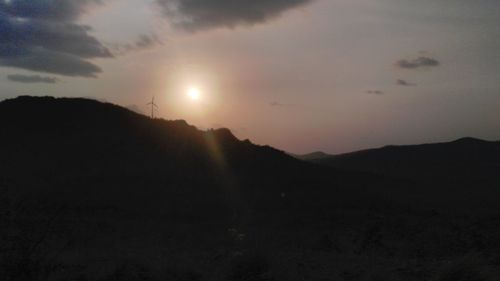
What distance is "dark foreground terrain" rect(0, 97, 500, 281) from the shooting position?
1505 cm

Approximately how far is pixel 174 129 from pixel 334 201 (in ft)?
63.9

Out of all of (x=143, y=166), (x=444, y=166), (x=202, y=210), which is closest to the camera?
(x=202, y=210)

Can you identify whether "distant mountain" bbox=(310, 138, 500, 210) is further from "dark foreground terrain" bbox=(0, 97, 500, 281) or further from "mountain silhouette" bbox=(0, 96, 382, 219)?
"mountain silhouette" bbox=(0, 96, 382, 219)

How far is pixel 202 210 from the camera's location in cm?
3169

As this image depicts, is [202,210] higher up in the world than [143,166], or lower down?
lower down

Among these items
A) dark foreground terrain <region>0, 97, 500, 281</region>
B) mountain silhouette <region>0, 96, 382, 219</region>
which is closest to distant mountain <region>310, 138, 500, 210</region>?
dark foreground terrain <region>0, 97, 500, 281</region>

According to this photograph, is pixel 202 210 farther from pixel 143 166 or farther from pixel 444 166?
pixel 444 166

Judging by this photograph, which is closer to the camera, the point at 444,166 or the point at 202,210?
the point at 202,210

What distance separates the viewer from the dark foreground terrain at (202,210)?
15055mm

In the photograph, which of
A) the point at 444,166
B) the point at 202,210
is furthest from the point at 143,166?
the point at 444,166

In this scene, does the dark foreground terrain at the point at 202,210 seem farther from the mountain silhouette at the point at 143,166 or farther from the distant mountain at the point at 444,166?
the distant mountain at the point at 444,166

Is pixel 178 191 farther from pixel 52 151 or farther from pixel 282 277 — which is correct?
pixel 282 277

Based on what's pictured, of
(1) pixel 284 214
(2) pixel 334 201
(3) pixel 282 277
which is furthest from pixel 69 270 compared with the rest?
(2) pixel 334 201

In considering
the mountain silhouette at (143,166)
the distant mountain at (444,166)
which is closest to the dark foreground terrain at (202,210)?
the mountain silhouette at (143,166)
